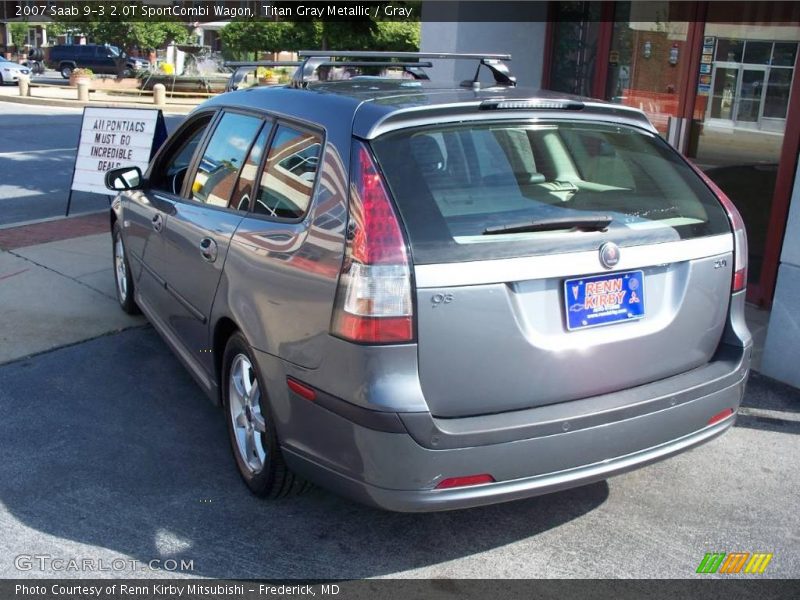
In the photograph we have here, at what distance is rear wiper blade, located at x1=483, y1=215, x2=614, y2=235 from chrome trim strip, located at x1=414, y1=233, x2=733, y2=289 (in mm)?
107

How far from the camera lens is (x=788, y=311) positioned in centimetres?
521

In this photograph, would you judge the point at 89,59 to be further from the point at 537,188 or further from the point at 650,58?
the point at 537,188

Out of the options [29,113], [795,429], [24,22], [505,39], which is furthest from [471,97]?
[24,22]

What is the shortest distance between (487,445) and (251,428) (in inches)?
48.5

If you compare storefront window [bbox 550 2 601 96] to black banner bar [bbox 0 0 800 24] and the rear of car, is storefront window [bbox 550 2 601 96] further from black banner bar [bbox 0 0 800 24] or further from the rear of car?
the rear of car

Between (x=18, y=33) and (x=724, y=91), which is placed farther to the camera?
(x=18, y=33)

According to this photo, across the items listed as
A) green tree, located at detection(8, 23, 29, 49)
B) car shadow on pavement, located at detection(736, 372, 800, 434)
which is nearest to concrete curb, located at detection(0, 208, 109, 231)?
car shadow on pavement, located at detection(736, 372, 800, 434)

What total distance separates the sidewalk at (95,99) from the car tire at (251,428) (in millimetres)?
22753

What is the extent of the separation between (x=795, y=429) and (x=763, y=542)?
4.37 ft

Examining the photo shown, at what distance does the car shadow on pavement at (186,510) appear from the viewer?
343 centimetres

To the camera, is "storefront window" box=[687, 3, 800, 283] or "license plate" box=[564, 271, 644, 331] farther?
"storefront window" box=[687, 3, 800, 283]

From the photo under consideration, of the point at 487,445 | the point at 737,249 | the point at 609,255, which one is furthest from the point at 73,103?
the point at 487,445

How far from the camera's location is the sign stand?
30.7ft

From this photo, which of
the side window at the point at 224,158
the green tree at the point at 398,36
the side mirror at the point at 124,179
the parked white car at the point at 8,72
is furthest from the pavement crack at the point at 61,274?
the green tree at the point at 398,36
